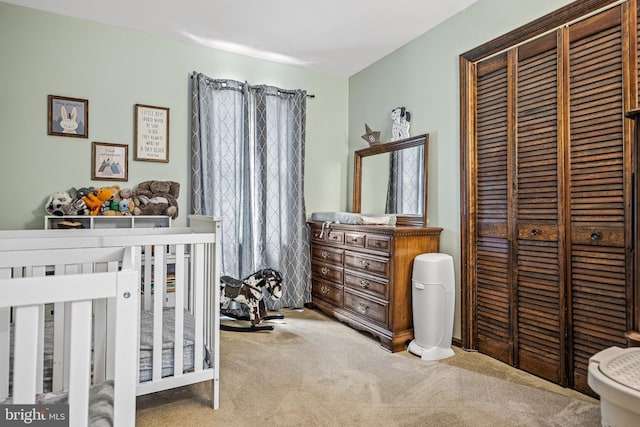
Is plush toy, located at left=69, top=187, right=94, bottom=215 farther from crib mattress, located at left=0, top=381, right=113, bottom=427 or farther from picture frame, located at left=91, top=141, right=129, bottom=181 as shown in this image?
crib mattress, located at left=0, top=381, right=113, bottom=427

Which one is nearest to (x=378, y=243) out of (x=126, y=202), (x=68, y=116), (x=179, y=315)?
(x=179, y=315)

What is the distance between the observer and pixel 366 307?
2.95 meters

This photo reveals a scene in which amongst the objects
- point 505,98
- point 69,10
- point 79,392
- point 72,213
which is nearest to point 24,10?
point 69,10

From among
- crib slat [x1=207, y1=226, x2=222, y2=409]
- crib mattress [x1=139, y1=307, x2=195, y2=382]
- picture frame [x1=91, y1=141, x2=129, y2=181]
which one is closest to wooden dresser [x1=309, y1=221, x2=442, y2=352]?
crib slat [x1=207, y1=226, x2=222, y2=409]

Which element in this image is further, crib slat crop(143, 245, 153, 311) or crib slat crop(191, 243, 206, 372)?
crib slat crop(143, 245, 153, 311)

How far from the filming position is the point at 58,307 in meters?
1.49

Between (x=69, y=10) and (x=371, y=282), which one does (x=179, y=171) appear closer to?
(x=69, y=10)

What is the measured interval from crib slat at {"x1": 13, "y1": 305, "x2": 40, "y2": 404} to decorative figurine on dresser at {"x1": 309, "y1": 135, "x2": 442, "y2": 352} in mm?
2154

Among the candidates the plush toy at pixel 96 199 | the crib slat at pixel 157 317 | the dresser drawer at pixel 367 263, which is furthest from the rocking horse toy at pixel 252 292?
the crib slat at pixel 157 317

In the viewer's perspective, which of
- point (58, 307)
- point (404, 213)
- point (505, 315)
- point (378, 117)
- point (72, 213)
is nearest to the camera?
point (58, 307)

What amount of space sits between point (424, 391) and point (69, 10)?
3.61 metres

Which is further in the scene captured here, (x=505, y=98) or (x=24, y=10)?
(x=24, y=10)

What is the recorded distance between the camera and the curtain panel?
332 cm

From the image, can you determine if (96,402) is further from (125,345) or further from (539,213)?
(539,213)
